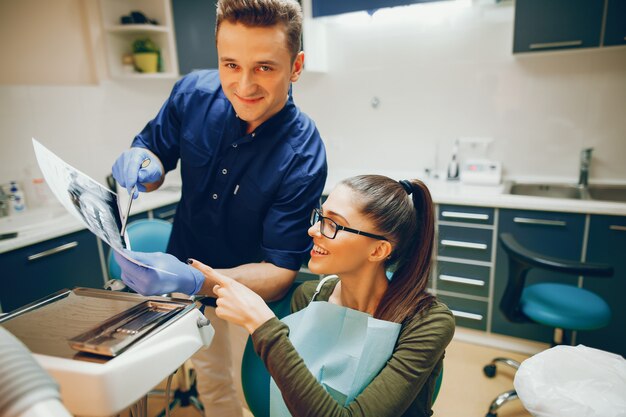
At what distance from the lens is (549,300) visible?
2047mm

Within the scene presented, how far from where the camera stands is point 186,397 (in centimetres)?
217

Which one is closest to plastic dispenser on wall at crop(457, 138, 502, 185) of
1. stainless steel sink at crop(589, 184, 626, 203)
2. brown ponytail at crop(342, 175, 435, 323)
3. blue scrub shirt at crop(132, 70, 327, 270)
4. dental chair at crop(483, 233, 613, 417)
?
stainless steel sink at crop(589, 184, 626, 203)

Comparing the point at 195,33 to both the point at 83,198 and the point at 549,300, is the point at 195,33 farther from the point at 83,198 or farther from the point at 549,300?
the point at 549,300

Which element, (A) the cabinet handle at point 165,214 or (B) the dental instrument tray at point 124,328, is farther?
(A) the cabinet handle at point 165,214

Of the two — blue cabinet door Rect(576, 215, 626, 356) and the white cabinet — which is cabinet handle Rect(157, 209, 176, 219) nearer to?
the white cabinet

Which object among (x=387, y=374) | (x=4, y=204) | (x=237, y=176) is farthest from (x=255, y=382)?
(x=4, y=204)

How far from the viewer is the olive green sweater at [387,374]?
95cm

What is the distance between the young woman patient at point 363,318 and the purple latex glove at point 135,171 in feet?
1.12

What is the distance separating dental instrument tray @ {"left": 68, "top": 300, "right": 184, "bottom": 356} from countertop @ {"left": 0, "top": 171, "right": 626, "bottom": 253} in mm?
1526

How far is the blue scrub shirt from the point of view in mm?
1396

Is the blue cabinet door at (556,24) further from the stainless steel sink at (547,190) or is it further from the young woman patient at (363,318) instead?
the young woman patient at (363,318)

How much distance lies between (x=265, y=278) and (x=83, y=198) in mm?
571

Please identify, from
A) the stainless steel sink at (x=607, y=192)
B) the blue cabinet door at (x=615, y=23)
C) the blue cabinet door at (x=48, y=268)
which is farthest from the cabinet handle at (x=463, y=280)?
the blue cabinet door at (x=48, y=268)

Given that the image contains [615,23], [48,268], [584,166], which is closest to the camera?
[48,268]
